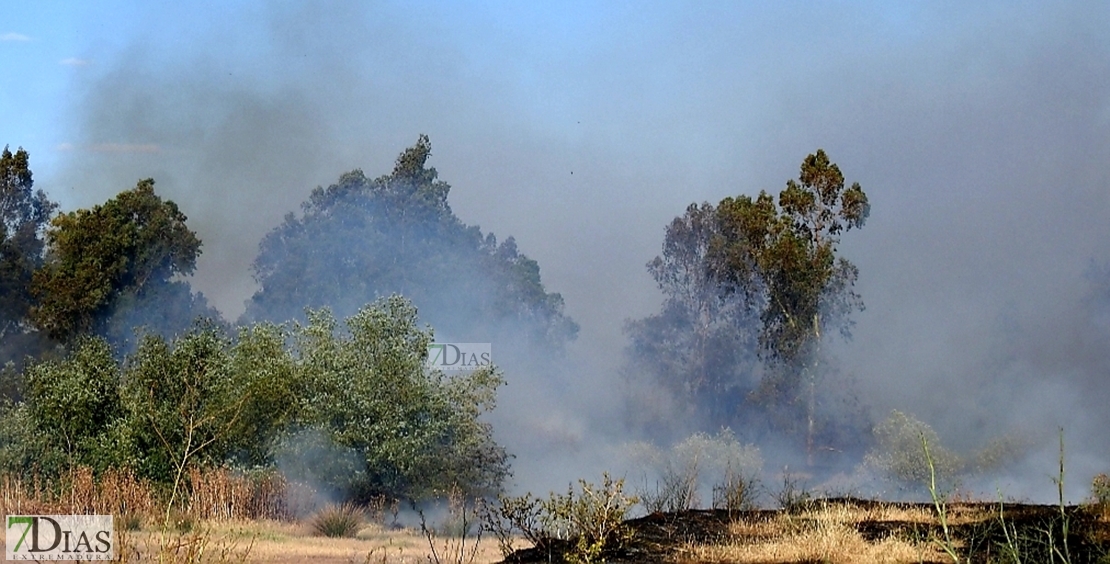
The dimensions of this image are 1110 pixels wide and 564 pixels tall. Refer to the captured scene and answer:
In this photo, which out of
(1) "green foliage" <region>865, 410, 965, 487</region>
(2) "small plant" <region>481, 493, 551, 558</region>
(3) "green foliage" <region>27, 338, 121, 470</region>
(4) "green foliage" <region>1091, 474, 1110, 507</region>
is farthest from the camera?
(1) "green foliage" <region>865, 410, 965, 487</region>

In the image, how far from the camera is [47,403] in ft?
81.7

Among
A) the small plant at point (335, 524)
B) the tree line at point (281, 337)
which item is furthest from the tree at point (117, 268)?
the small plant at point (335, 524)

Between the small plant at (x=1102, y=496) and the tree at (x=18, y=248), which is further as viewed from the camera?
the tree at (x=18, y=248)

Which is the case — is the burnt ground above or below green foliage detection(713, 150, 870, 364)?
below

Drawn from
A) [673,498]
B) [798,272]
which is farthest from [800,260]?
[673,498]

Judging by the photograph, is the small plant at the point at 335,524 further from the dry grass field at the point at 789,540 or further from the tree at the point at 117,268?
the tree at the point at 117,268

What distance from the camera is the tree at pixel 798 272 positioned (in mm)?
43688

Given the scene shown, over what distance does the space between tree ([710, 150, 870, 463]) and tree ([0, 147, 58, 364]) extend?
28128 mm

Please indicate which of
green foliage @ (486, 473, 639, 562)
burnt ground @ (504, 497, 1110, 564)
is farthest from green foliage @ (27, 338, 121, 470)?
burnt ground @ (504, 497, 1110, 564)

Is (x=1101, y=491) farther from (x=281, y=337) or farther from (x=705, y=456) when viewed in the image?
(x=705, y=456)

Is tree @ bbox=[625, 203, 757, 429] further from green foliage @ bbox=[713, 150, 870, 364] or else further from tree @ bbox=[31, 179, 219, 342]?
tree @ bbox=[31, 179, 219, 342]

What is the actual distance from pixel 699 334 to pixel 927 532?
136 ft

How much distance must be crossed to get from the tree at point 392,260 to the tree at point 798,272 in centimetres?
1139

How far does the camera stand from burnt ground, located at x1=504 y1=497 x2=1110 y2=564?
30.3ft
